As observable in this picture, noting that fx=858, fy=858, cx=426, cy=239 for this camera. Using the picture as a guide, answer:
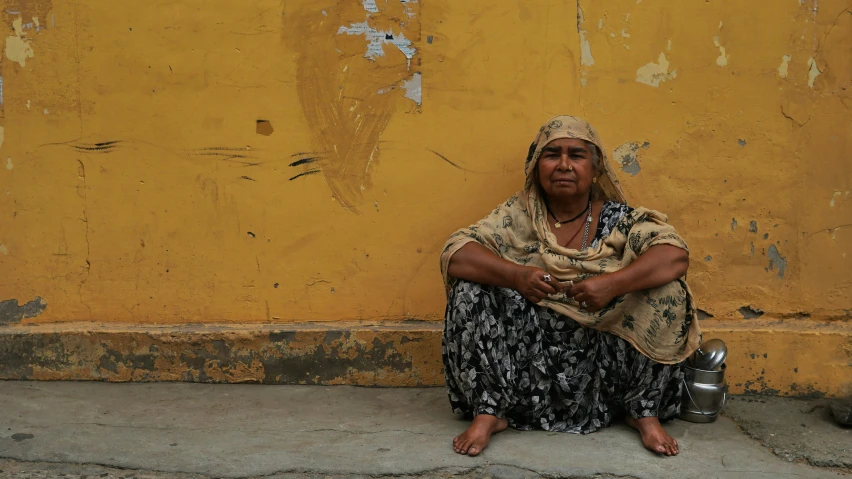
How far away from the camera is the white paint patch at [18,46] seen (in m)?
3.68

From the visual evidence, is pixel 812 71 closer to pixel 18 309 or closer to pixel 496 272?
pixel 496 272

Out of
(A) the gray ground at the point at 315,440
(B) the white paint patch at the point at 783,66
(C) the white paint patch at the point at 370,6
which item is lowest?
(A) the gray ground at the point at 315,440

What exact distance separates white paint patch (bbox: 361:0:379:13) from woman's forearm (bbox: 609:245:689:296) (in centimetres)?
149

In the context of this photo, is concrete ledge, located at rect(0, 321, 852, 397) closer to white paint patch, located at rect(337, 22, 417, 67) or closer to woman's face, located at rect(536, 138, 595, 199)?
woman's face, located at rect(536, 138, 595, 199)

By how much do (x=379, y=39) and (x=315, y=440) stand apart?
166cm

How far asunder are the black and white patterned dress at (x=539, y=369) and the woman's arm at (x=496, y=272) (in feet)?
0.15

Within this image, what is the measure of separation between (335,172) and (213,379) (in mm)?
1048

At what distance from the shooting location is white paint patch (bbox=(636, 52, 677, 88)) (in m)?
3.55

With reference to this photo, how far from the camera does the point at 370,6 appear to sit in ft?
11.8

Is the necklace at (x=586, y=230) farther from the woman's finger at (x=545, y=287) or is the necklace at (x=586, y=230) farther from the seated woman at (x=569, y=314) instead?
the woman's finger at (x=545, y=287)

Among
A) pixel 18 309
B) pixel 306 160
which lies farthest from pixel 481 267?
pixel 18 309

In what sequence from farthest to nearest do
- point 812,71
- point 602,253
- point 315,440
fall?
point 812,71, point 602,253, point 315,440

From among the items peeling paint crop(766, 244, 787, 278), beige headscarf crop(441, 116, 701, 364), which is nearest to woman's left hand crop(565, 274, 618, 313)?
beige headscarf crop(441, 116, 701, 364)

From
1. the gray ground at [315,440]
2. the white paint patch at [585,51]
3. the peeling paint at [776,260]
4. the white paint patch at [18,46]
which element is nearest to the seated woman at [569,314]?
the gray ground at [315,440]
